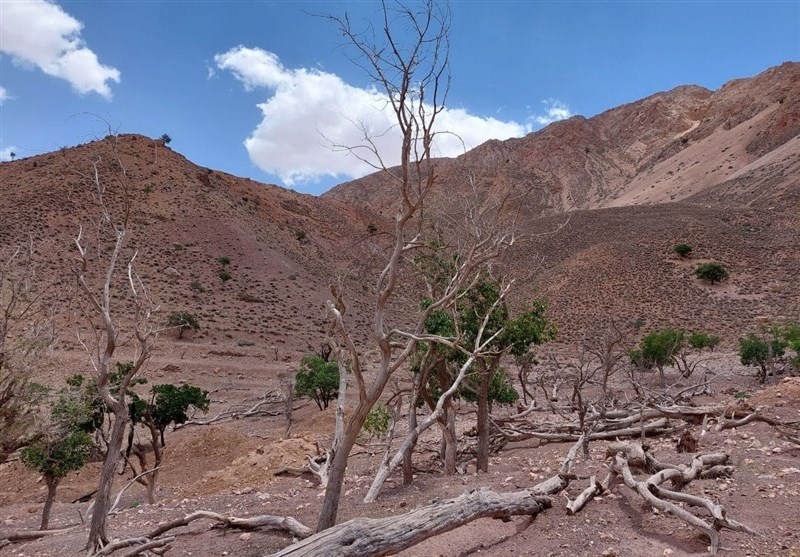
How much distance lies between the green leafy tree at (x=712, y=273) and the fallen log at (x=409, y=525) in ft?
139

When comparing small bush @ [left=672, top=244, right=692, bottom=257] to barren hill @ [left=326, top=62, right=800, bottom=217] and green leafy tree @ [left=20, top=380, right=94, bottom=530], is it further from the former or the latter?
green leafy tree @ [left=20, top=380, right=94, bottom=530]

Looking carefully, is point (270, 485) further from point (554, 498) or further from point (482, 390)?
point (554, 498)

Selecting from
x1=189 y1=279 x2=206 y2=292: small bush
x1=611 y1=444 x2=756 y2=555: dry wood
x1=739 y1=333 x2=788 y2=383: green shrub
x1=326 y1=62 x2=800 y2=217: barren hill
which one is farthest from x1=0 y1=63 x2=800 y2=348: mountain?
x1=739 y1=333 x2=788 y2=383: green shrub

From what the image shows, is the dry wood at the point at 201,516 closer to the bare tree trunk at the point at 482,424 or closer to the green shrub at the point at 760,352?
the bare tree trunk at the point at 482,424

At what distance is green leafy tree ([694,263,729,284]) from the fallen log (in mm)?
42222

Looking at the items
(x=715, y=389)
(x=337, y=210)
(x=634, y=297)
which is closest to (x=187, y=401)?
(x=715, y=389)

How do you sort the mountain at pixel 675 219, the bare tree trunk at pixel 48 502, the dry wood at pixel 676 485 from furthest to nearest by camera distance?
the mountain at pixel 675 219 → the bare tree trunk at pixel 48 502 → the dry wood at pixel 676 485

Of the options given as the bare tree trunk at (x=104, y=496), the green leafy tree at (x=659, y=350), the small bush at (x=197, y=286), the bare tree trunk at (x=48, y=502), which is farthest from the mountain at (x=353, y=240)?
the bare tree trunk at (x=48, y=502)

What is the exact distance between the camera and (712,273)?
41656 millimetres

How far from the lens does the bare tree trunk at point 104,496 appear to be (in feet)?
19.8

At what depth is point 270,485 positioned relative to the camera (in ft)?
34.8

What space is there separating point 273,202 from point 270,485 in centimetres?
6901

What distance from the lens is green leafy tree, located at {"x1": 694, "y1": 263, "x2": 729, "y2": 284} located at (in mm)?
41625

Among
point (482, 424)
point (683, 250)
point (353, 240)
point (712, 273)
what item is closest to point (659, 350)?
point (482, 424)
